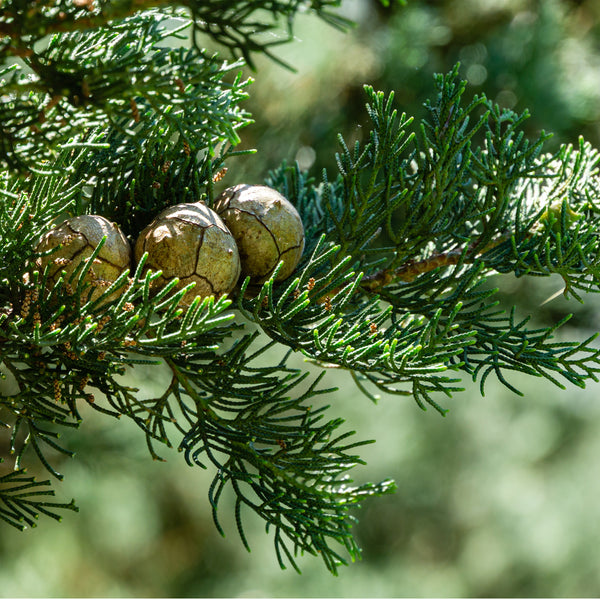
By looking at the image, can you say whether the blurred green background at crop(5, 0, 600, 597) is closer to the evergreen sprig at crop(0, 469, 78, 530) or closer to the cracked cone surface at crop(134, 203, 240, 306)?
the evergreen sprig at crop(0, 469, 78, 530)

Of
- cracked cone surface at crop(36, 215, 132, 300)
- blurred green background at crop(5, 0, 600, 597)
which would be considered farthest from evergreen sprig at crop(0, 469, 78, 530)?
blurred green background at crop(5, 0, 600, 597)

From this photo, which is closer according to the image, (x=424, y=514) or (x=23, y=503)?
(x=23, y=503)

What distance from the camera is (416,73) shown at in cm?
152

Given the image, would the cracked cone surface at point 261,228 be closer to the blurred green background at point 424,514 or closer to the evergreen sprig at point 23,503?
the evergreen sprig at point 23,503

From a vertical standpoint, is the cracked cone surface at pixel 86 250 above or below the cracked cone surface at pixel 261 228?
below

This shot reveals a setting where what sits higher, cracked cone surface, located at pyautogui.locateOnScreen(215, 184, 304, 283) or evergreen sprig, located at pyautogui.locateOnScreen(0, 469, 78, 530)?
cracked cone surface, located at pyautogui.locateOnScreen(215, 184, 304, 283)

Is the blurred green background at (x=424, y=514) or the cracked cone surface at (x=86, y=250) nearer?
the cracked cone surface at (x=86, y=250)

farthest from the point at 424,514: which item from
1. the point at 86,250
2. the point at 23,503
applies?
the point at 86,250

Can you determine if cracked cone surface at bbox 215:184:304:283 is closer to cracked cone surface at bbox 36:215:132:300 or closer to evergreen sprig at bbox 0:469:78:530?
cracked cone surface at bbox 36:215:132:300

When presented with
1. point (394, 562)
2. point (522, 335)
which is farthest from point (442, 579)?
point (522, 335)

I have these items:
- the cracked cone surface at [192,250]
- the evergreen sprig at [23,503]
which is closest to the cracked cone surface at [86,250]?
the cracked cone surface at [192,250]

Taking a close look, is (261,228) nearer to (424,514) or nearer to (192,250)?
(192,250)

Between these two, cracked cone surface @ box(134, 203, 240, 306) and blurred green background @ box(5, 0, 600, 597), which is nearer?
cracked cone surface @ box(134, 203, 240, 306)

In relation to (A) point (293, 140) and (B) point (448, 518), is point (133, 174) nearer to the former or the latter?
(A) point (293, 140)
